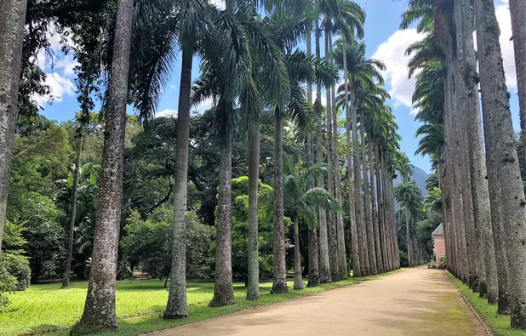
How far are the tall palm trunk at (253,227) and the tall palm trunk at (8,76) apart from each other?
30.0 feet

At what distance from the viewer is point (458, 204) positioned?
25453mm

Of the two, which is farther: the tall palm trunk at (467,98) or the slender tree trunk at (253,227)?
the tall palm trunk at (467,98)

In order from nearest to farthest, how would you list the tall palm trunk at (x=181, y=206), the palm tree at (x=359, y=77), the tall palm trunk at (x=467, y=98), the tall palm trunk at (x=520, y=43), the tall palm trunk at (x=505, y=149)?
the tall palm trunk at (x=520, y=43), the tall palm trunk at (x=505, y=149), the tall palm trunk at (x=181, y=206), the tall palm trunk at (x=467, y=98), the palm tree at (x=359, y=77)

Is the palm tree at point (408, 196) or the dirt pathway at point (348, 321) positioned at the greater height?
the palm tree at point (408, 196)

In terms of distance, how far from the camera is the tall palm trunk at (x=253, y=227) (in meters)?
14.7

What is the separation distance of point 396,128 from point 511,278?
45722 millimetres

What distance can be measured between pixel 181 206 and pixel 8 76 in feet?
17.8

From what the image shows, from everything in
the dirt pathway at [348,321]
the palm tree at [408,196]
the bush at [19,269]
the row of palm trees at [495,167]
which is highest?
the palm tree at [408,196]

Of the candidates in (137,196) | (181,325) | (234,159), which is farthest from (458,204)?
(137,196)

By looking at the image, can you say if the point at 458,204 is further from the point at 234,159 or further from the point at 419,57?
the point at 234,159

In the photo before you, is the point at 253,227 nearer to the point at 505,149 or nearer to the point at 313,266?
the point at 313,266

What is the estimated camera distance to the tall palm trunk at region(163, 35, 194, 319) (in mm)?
10695

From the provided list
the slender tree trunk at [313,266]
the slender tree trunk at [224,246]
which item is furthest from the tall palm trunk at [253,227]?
the slender tree trunk at [313,266]

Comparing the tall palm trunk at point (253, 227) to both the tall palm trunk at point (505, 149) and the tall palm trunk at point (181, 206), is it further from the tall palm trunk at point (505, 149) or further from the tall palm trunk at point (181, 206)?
the tall palm trunk at point (505, 149)
